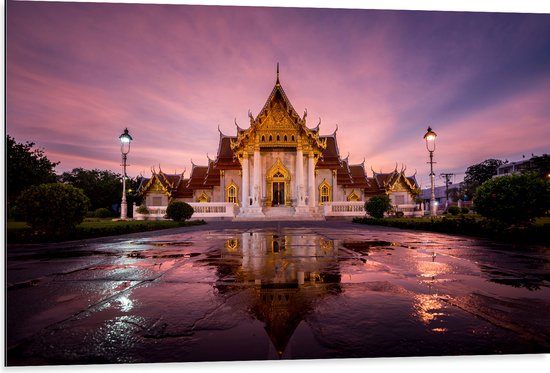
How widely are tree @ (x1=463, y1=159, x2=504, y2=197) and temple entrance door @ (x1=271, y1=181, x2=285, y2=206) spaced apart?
201ft

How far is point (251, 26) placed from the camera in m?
6.31

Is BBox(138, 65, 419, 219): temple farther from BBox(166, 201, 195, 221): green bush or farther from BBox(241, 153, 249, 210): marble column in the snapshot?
BBox(166, 201, 195, 221): green bush

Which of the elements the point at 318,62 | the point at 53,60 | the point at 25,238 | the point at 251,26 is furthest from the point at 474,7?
the point at 25,238

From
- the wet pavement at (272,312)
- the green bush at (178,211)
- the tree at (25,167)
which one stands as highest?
the tree at (25,167)

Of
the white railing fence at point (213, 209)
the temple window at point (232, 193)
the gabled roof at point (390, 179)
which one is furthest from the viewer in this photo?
the gabled roof at point (390, 179)

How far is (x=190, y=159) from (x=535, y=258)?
37208 mm

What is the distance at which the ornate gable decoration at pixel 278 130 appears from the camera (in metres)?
30.3

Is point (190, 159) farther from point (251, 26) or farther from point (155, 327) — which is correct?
point (155, 327)

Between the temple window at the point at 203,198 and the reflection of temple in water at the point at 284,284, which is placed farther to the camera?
the temple window at the point at 203,198

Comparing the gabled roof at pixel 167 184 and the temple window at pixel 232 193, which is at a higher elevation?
the gabled roof at pixel 167 184

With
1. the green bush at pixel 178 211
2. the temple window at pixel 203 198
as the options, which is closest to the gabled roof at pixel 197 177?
the temple window at pixel 203 198

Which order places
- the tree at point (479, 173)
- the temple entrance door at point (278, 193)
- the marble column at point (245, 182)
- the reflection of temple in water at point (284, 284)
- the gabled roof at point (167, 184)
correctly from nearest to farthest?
the reflection of temple in water at point (284, 284), the marble column at point (245, 182), the temple entrance door at point (278, 193), the gabled roof at point (167, 184), the tree at point (479, 173)

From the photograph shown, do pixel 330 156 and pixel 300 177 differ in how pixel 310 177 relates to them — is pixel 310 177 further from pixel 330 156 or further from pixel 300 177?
pixel 330 156

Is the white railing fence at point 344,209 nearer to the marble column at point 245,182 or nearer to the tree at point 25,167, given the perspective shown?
the marble column at point 245,182
